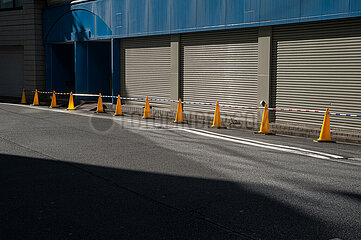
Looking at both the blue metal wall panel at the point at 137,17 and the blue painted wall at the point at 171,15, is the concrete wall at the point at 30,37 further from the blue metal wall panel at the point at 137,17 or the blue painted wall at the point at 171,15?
the blue metal wall panel at the point at 137,17

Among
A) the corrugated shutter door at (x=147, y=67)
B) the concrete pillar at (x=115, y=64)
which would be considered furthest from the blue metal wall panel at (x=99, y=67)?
the corrugated shutter door at (x=147, y=67)

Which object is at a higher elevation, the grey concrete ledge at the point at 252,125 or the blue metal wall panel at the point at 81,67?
the blue metal wall panel at the point at 81,67

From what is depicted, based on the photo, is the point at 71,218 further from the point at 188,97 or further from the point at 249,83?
the point at 188,97

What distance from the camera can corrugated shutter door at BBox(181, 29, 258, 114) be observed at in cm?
1769

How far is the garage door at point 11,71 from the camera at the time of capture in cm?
3109

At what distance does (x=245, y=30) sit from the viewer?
17.8 meters

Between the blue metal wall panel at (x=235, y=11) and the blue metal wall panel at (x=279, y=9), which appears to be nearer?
the blue metal wall panel at (x=279, y=9)

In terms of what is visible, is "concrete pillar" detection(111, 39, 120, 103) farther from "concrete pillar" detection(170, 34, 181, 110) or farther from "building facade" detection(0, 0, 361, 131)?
"concrete pillar" detection(170, 34, 181, 110)

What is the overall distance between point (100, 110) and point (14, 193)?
51.3 ft

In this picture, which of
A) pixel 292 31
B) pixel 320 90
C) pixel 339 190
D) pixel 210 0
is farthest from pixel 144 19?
pixel 339 190

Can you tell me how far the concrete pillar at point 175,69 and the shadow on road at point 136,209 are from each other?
41.0 ft

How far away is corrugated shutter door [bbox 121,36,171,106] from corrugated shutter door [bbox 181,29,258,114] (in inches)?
52.9

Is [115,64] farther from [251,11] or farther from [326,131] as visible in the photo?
[326,131]

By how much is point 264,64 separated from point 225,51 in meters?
2.33
